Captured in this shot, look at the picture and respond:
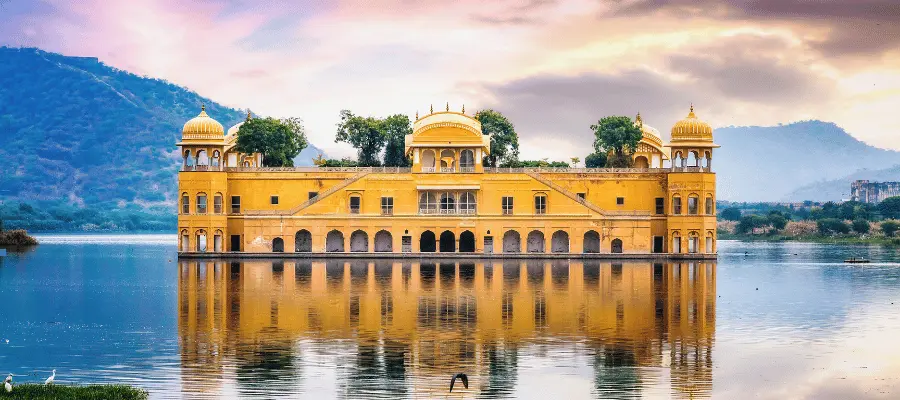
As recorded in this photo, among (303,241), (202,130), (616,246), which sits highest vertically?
(202,130)

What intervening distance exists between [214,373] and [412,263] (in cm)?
3802

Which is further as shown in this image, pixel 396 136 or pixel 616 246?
pixel 396 136

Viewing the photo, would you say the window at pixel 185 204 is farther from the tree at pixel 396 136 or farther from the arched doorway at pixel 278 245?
the tree at pixel 396 136

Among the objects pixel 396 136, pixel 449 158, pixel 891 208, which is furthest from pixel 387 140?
pixel 891 208

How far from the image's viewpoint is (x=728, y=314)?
3453cm

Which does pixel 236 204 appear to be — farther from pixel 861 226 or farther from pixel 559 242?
pixel 861 226

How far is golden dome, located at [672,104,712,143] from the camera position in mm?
65812

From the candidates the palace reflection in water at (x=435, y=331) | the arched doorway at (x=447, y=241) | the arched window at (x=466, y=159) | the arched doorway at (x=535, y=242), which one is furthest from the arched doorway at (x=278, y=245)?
the palace reflection in water at (x=435, y=331)

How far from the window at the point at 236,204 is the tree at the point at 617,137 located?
24.4 m

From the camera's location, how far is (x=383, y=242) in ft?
222

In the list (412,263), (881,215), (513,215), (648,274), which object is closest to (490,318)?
(648,274)

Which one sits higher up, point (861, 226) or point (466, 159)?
point (466, 159)

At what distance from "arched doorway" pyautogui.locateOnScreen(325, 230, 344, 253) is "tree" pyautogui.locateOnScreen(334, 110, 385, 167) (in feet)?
42.3

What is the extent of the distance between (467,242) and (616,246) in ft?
27.8
